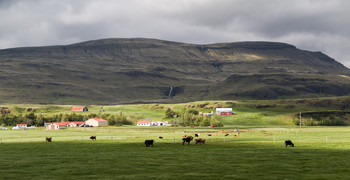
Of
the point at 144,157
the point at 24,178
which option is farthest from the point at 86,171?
the point at 144,157

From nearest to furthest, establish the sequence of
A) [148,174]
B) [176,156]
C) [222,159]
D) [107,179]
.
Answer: [107,179]
[148,174]
[222,159]
[176,156]

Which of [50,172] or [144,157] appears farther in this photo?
[144,157]

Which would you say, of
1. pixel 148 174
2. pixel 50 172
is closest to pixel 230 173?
pixel 148 174

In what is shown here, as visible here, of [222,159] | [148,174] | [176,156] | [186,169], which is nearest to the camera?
[148,174]

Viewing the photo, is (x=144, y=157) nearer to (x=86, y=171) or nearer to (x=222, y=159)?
(x=222, y=159)

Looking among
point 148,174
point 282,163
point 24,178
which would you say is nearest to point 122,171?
point 148,174

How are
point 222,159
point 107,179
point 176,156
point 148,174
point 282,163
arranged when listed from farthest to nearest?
1. point 176,156
2. point 222,159
3. point 282,163
4. point 148,174
5. point 107,179

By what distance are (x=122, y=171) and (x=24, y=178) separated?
27.9ft

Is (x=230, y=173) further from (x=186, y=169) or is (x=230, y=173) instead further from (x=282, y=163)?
(x=282, y=163)

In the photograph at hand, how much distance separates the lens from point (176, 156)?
168 feet

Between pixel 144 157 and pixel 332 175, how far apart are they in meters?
22.7

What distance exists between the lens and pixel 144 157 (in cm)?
5044

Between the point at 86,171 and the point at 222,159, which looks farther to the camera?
the point at 222,159

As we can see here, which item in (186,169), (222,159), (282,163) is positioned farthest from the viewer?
(222,159)
